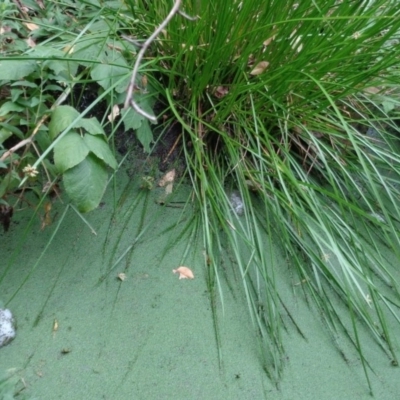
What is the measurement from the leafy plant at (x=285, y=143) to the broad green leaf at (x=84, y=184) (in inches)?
12.6

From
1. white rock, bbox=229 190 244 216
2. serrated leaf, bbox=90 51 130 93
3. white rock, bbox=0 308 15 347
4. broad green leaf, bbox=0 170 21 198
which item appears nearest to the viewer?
white rock, bbox=0 308 15 347

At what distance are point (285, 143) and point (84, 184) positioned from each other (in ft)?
2.06

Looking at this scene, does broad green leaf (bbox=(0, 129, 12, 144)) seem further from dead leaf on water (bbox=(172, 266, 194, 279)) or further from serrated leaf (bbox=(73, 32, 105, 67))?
dead leaf on water (bbox=(172, 266, 194, 279))

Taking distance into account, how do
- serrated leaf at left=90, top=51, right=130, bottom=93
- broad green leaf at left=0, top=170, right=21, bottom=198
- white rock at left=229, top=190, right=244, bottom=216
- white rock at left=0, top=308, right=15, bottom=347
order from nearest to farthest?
1. white rock at left=0, top=308, right=15, bottom=347
2. broad green leaf at left=0, top=170, right=21, bottom=198
3. serrated leaf at left=90, top=51, right=130, bottom=93
4. white rock at left=229, top=190, right=244, bottom=216

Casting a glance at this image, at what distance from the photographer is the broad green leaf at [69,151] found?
3.77ft

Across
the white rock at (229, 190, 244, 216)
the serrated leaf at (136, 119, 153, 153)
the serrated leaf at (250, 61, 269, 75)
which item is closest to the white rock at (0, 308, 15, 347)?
the serrated leaf at (136, 119, 153, 153)

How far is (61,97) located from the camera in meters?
1.34

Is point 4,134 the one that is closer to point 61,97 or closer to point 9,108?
point 9,108

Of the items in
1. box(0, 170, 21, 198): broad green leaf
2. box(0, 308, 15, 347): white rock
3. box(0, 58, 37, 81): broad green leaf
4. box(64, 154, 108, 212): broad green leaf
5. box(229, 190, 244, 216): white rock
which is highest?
box(0, 58, 37, 81): broad green leaf

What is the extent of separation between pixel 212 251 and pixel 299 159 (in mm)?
456

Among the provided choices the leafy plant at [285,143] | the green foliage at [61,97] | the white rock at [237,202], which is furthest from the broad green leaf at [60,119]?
the white rock at [237,202]

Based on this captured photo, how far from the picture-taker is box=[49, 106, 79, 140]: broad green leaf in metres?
1.21

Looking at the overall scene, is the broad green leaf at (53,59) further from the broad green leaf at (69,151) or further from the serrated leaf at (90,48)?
the broad green leaf at (69,151)

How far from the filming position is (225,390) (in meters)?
1.14
